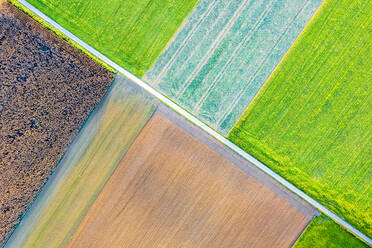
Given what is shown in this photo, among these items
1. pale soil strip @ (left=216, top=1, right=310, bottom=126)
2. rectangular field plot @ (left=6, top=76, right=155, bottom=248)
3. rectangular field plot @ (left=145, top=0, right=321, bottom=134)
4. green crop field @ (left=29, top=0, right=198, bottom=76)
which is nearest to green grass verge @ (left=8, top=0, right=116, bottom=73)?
A: green crop field @ (left=29, top=0, right=198, bottom=76)

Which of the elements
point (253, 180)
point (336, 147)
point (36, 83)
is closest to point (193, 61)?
point (253, 180)

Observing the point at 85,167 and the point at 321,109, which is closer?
the point at 85,167

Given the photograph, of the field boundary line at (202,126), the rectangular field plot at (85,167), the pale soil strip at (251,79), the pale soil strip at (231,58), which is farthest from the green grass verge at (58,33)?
the pale soil strip at (251,79)

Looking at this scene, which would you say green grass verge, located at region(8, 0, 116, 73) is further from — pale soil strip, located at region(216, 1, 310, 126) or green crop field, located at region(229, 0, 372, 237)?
green crop field, located at region(229, 0, 372, 237)

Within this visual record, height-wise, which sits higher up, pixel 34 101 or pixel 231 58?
pixel 231 58

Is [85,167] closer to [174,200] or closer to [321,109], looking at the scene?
[174,200]

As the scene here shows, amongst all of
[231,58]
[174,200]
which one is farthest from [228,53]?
[174,200]
